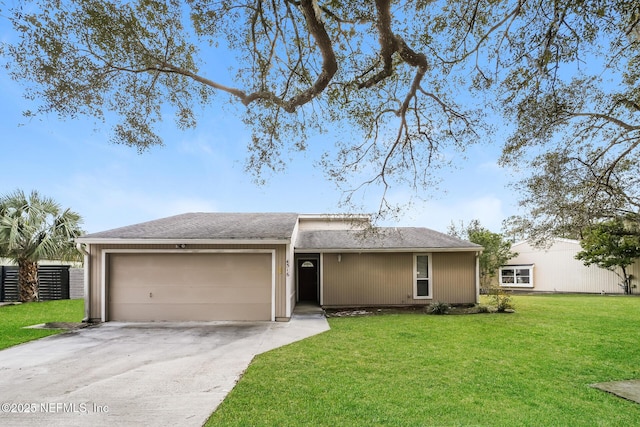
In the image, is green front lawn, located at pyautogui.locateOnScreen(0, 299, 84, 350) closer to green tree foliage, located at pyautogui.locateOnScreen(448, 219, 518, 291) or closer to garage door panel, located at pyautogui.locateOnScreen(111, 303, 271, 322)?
garage door panel, located at pyautogui.locateOnScreen(111, 303, 271, 322)

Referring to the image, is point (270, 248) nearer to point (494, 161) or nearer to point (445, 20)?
point (494, 161)

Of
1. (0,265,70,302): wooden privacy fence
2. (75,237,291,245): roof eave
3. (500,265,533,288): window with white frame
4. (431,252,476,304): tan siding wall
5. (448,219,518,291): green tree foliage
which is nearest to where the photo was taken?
(75,237,291,245): roof eave

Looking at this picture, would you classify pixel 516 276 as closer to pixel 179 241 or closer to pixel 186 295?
pixel 186 295

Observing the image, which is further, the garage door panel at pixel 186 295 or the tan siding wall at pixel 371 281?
the tan siding wall at pixel 371 281

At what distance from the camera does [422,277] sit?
12.8 m

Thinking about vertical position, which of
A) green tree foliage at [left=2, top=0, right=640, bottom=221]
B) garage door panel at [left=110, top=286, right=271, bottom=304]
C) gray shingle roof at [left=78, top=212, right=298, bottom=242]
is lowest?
garage door panel at [left=110, top=286, right=271, bottom=304]

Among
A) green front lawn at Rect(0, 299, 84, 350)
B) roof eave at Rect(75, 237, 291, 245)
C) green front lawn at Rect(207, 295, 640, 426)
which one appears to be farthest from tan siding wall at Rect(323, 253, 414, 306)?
green front lawn at Rect(0, 299, 84, 350)

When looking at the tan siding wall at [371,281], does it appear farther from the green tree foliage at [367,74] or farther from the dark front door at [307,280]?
the green tree foliage at [367,74]

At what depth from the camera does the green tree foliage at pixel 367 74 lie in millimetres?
5246

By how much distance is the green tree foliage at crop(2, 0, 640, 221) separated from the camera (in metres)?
5.25

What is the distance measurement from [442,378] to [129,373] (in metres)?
4.57

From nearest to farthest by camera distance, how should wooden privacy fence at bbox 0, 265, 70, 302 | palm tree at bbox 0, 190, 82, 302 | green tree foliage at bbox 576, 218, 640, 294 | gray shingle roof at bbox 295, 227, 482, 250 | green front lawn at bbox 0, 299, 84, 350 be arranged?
green front lawn at bbox 0, 299, 84, 350
gray shingle roof at bbox 295, 227, 482, 250
palm tree at bbox 0, 190, 82, 302
wooden privacy fence at bbox 0, 265, 70, 302
green tree foliage at bbox 576, 218, 640, 294

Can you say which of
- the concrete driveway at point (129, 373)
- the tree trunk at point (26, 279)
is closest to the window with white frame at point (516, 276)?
the concrete driveway at point (129, 373)

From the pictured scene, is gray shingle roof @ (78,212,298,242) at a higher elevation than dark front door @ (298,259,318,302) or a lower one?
higher
